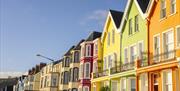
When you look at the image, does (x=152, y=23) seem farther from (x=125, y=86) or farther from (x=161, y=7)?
(x=125, y=86)

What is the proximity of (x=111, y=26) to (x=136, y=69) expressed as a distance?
1281 cm

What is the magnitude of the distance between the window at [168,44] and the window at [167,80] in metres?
1.39

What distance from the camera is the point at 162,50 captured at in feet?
104

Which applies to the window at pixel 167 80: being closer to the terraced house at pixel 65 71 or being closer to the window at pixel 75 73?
the window at pixel 75 73

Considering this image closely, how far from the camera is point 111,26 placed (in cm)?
4553

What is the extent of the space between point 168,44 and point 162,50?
85 centimetres

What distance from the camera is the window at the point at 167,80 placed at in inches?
1172

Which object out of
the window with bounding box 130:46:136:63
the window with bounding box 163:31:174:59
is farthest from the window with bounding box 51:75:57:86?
the window with bounding box 163:31:174:59

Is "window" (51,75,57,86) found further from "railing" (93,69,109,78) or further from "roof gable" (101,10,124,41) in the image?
"roof gable" (101,10,124,41)

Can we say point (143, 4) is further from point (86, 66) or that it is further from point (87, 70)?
point (87, 70)

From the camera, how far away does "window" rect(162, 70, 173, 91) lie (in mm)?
29781

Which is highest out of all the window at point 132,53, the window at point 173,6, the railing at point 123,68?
the window at point 173,6

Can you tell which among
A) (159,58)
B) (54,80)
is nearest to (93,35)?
(54,80)

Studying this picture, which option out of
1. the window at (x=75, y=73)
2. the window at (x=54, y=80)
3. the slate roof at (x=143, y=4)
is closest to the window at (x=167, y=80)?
the slate roof at (x=143, y=4)
